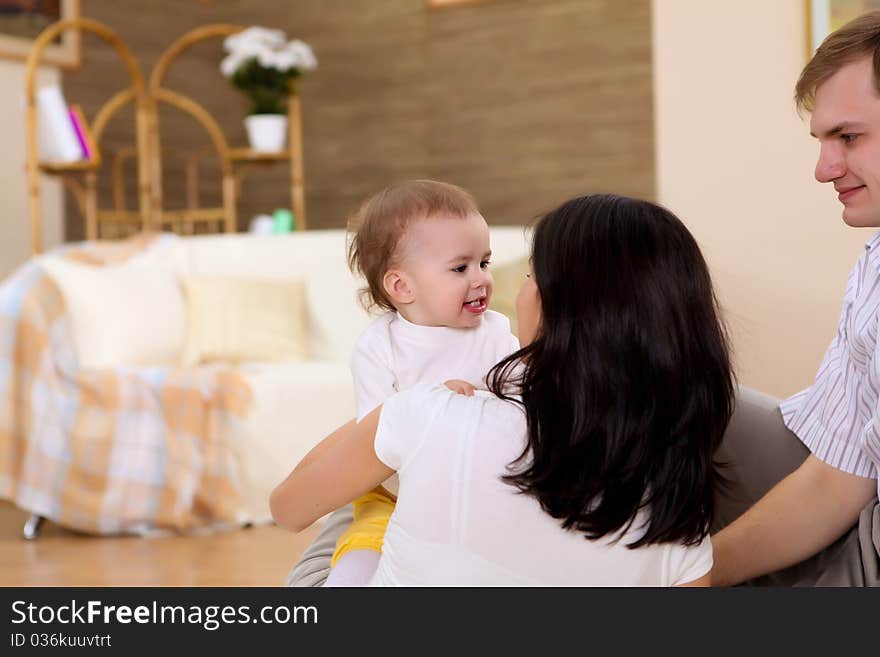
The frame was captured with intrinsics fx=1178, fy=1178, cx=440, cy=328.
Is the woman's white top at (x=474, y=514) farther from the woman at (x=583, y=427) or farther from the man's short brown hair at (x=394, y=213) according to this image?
the man's short brown hair at (x=394, y=213)

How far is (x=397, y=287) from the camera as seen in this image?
167 cm

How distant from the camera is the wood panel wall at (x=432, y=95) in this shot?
6156mm

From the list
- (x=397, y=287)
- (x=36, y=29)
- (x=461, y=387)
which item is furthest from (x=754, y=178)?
(x=36, y=29)

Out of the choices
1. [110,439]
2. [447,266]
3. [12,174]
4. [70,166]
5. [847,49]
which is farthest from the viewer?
[12,174]

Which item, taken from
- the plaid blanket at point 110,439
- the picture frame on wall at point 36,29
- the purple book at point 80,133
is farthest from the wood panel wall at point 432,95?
the plaid blanket at point 110,439

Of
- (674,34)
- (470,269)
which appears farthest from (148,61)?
(470,269)

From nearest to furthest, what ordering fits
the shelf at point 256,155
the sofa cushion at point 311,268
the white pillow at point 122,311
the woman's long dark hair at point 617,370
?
1. the woman's long dark hair at point 617,370
2. the white pillow at point 122,311
3. the sofa cushion at point 311,268
4. the shelf at point 256,155

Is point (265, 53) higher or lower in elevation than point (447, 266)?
higher

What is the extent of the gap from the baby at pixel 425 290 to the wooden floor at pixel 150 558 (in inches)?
61.8

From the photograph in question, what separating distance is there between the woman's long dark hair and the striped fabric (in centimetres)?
32

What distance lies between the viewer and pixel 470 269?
1.64 meters

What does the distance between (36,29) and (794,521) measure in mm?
5567

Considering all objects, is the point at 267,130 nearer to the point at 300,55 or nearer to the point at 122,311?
the point at 300,55
